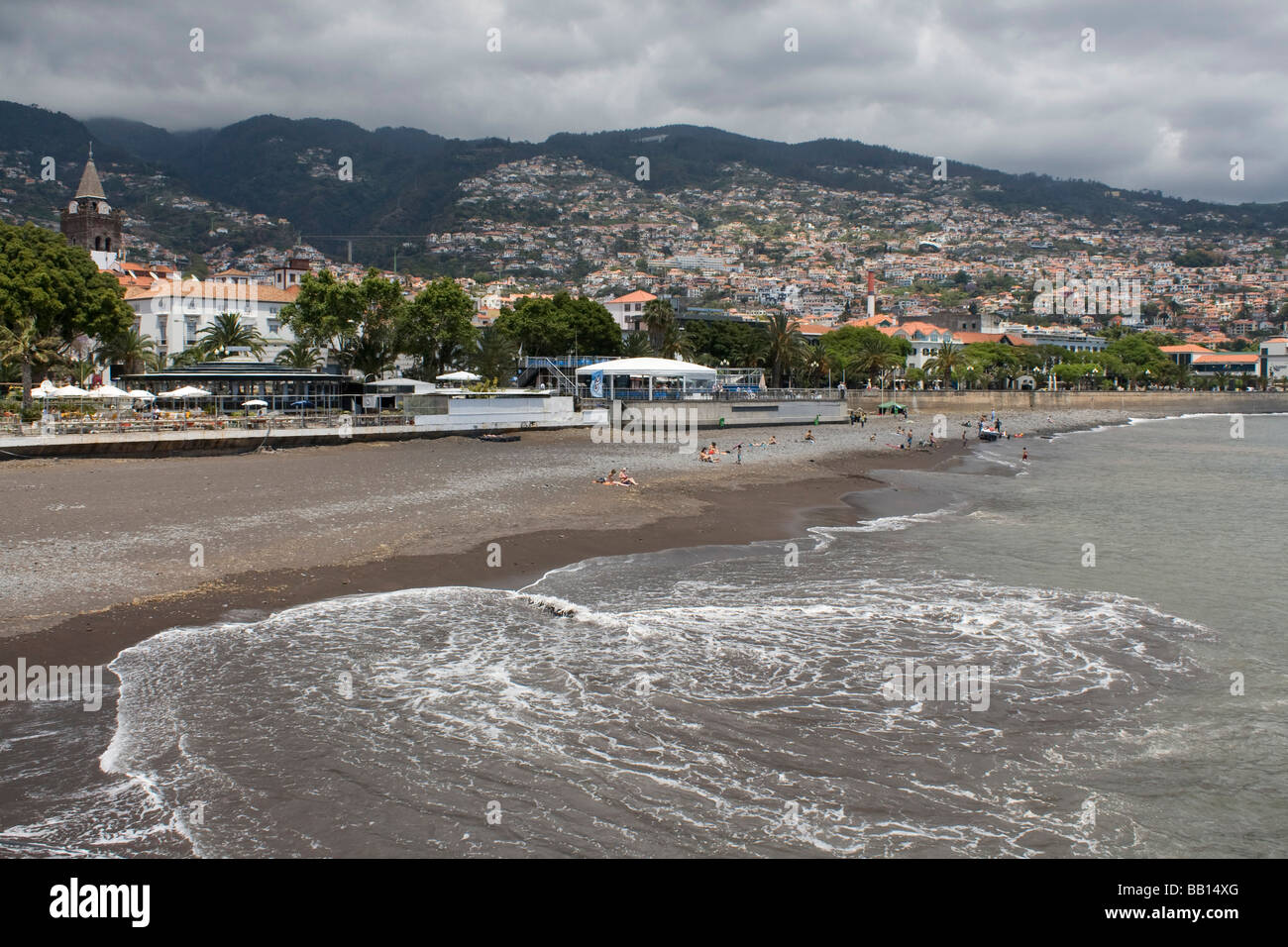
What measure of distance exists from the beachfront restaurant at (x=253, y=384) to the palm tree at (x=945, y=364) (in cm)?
7300

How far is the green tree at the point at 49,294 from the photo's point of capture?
136 ft

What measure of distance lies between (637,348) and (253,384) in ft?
130

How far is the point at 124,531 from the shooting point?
1809 centimetres

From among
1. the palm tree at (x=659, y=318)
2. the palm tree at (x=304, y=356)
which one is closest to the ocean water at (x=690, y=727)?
the palm tree at (x=304, y=356)

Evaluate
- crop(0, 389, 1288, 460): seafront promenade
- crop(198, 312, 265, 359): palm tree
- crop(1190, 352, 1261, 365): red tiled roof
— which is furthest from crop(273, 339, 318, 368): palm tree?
crop(1190, 352, 1261, 365): red tiled roof

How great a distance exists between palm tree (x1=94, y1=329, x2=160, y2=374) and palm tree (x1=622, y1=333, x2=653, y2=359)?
123 ft

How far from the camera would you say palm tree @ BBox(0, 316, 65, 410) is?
38719 millimetres

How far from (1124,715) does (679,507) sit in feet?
50.7

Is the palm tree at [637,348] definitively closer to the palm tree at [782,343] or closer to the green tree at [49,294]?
the palm tree at [782,343]

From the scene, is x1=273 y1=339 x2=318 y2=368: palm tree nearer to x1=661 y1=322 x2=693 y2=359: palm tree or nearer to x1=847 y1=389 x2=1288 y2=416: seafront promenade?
x1=661 y1=322 x2=693 y2=359: palm tree

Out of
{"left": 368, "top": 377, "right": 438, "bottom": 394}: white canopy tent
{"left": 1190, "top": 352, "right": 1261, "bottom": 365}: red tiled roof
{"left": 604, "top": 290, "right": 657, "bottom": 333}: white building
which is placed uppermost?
{"left": 604, "top": 290, "right": 657, "bottom": 333}: white building

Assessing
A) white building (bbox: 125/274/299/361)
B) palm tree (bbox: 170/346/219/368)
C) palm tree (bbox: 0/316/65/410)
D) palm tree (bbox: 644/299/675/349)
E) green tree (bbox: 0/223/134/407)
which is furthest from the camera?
palm tree (bbox: 644/299/675/349)

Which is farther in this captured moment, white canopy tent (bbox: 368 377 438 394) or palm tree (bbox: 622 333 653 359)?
palm tree (bbox: 622 333 653 359)

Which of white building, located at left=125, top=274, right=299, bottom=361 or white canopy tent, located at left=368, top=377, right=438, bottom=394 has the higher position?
white building, located at left=125, top=274, right=299, bottom=361
